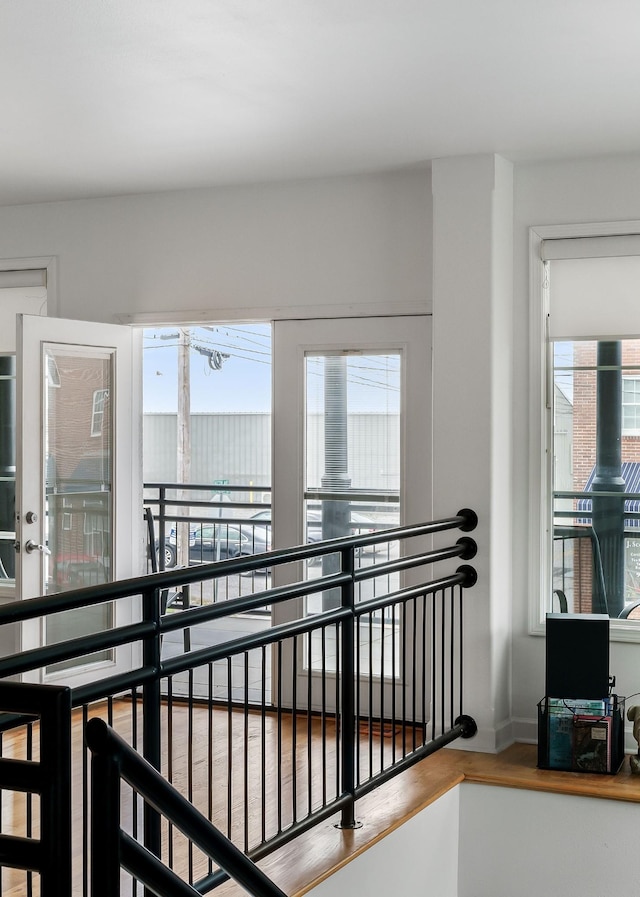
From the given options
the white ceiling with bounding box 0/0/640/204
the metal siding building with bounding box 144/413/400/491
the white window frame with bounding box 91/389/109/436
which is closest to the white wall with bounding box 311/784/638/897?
the white window frame with bounding box 91/389/109/436

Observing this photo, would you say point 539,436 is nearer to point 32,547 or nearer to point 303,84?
point 303,84

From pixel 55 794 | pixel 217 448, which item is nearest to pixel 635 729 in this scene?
pixel 55 794

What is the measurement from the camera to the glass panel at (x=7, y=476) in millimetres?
5242

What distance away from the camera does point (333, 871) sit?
2783 mm

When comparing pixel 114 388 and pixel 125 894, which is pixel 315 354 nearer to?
pixel 114 388

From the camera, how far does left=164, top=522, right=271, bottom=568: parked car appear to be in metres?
7.59

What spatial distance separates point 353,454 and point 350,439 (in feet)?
0.24

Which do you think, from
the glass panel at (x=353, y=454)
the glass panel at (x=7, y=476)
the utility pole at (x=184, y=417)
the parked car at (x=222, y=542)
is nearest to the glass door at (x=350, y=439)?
the glass panel at (x=353, y=454)

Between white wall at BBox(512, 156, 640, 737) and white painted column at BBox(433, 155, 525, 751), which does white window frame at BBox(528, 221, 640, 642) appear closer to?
white wall at BBox(512, 156, 640, 737)

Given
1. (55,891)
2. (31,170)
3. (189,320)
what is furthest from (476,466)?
(55,891)

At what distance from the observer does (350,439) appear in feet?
15.2

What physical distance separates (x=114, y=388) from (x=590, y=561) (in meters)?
2.49

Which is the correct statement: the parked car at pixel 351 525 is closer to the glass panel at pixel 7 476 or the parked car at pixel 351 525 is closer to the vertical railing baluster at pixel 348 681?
the vertical railing baluster at pixel 348 681

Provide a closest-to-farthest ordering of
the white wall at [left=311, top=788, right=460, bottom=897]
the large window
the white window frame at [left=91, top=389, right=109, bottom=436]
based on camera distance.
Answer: the white wall at [left=311, top=788, right=460, bottom=897] → the large window → the white window frame at [left=91, top=389, right=109, bottom=436]
